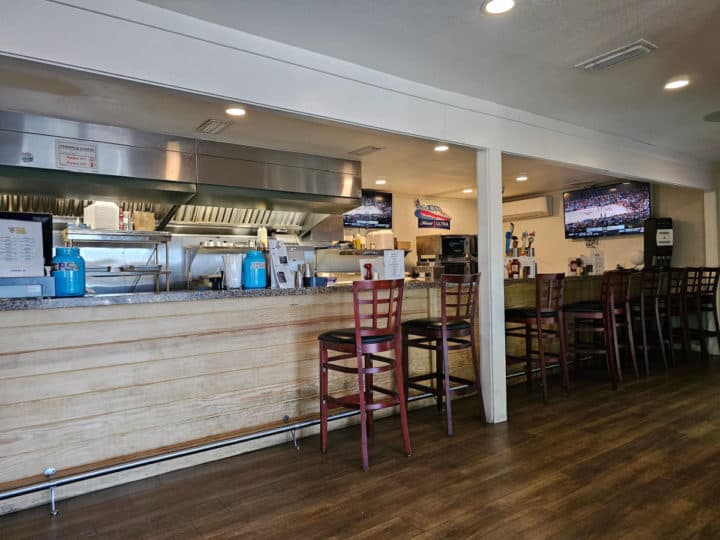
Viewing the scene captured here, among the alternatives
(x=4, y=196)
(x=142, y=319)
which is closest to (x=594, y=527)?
(x=142, y=319)

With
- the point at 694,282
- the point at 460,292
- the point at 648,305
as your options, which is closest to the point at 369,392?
the point at 460,292

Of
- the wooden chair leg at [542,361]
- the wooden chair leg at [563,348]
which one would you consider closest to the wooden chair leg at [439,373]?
the wooden chair leg at [542,361]

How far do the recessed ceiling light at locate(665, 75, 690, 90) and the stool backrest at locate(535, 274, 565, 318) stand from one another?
175 cm

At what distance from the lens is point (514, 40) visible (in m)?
3.09

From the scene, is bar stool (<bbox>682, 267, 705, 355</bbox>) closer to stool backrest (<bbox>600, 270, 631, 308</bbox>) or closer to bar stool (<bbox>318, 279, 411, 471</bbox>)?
stool backrest (<bbox>600, 270, 631, 308</bbox>)

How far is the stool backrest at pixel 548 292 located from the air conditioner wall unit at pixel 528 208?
417cm

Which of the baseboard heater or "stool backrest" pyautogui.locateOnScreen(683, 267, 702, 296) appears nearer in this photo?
the baseboard heater

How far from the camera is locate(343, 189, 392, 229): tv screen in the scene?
802 centimetres

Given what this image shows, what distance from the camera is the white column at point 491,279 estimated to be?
399 centimetres

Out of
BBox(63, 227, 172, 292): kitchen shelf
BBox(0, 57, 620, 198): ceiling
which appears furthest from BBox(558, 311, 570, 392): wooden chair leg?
BBox(63, 227, 172, 292): kitchen shelf

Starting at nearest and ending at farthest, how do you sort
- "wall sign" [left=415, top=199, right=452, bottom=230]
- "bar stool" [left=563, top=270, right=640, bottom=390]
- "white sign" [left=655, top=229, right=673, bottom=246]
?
1. "bar stool" [left=563, top=270, right=640, bottom=390]
2. "white sign" [left=655, top=229, right=673, bottom=246]
3. "wall sign" [left=415, top=199, right=452, bottom=230]

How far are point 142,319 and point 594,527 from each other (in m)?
2.72

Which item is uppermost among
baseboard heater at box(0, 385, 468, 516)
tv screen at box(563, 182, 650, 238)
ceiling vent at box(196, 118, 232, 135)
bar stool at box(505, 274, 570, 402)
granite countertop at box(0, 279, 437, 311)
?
ceiling vent at box(196, 118, 232, 135)

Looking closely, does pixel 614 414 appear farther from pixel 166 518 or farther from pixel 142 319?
pixel 142 319
